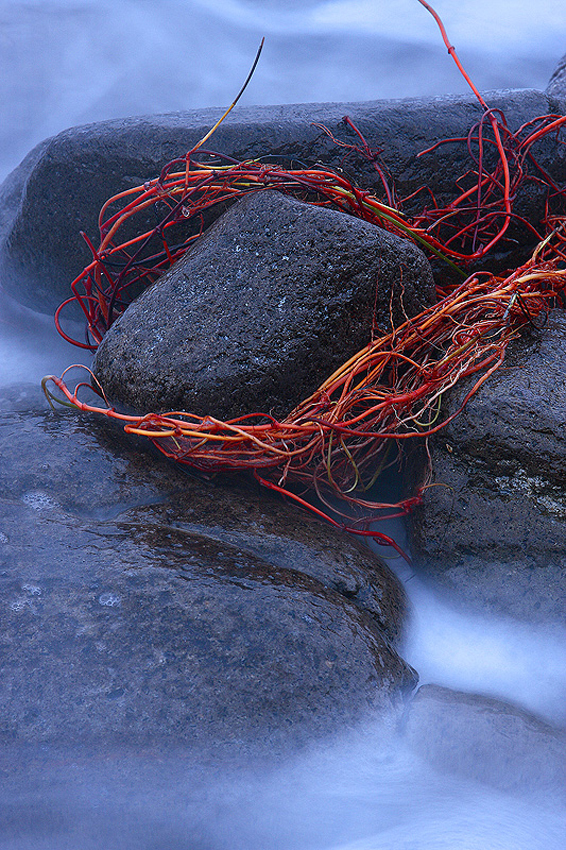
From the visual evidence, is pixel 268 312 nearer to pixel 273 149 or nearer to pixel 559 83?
pixel 273 149

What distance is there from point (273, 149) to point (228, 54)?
415 cm

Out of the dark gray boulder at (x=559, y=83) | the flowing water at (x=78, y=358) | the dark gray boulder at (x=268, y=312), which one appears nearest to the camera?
the flowing water at (x=78, y=358)

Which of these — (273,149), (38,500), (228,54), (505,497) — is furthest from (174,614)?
(228,54)

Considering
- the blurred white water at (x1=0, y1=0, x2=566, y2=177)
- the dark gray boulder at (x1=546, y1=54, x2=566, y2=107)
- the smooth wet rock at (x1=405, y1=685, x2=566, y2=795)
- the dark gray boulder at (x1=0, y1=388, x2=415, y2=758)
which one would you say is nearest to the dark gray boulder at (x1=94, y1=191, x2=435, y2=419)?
the dark gray boulder at (x1=0, y1=388, x2=415, y2=758)

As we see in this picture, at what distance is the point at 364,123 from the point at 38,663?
2701 millimetres

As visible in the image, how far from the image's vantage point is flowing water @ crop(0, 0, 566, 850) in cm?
160

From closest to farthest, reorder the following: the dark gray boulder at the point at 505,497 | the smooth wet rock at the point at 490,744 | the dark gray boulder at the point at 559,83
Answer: the smooth wet rock at the point at 490,744
the dark gray boulder at the point at 505,497
the dark gray boulder at the point at 559,83

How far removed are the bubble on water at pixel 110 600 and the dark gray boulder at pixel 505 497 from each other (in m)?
1.14

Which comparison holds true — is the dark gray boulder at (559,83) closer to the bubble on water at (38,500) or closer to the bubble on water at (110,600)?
the bubble on water at (38,500)

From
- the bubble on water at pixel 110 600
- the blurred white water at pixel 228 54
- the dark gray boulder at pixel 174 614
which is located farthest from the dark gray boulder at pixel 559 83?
the bubble on water at pixel 110 600

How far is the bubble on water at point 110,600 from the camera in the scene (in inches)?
72.4

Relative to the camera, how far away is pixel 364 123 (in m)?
3.01

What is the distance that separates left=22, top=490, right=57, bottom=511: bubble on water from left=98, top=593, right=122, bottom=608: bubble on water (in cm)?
49

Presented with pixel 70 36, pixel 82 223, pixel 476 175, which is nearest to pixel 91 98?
pixel 70 36
